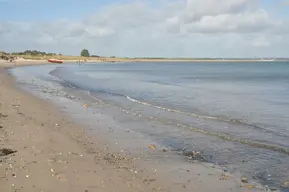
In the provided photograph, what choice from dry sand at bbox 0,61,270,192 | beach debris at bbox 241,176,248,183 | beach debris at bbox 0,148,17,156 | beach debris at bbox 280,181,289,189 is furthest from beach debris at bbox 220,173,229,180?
beach debris at bbox 0,148,17,156

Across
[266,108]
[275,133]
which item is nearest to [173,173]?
[275,133]

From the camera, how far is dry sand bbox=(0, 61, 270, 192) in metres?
7.48

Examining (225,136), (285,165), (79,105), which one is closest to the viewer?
(285,165)

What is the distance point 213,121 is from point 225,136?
361 centimetres

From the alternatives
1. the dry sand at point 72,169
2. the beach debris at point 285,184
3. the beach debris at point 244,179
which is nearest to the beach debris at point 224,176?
the dry sand at point 72,169

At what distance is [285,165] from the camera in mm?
10242

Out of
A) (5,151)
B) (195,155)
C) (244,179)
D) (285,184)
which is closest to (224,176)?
(244,179)

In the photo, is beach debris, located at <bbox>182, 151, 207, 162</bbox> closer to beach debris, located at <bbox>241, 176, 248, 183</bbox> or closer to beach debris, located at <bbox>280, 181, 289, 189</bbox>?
beach debris, located at <bbox>241, 176, 248, 183</bbox>


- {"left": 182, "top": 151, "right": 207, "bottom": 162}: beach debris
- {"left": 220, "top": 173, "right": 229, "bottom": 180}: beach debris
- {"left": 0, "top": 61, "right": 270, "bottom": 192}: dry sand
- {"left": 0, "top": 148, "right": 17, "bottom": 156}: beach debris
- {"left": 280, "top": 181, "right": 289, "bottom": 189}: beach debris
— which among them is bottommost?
{"left": 182, "top": 151, "right": 207, "bottom": 162}: beach debris

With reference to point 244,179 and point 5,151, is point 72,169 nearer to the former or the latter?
point 5,151

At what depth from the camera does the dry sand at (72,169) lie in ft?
24.5

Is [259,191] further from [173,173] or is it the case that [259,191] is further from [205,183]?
[173,173]

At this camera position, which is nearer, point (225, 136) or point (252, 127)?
point (225, 136)

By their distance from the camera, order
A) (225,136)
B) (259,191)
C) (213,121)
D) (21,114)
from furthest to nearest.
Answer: (213,121), (21,114), (225,136), (259,191)
